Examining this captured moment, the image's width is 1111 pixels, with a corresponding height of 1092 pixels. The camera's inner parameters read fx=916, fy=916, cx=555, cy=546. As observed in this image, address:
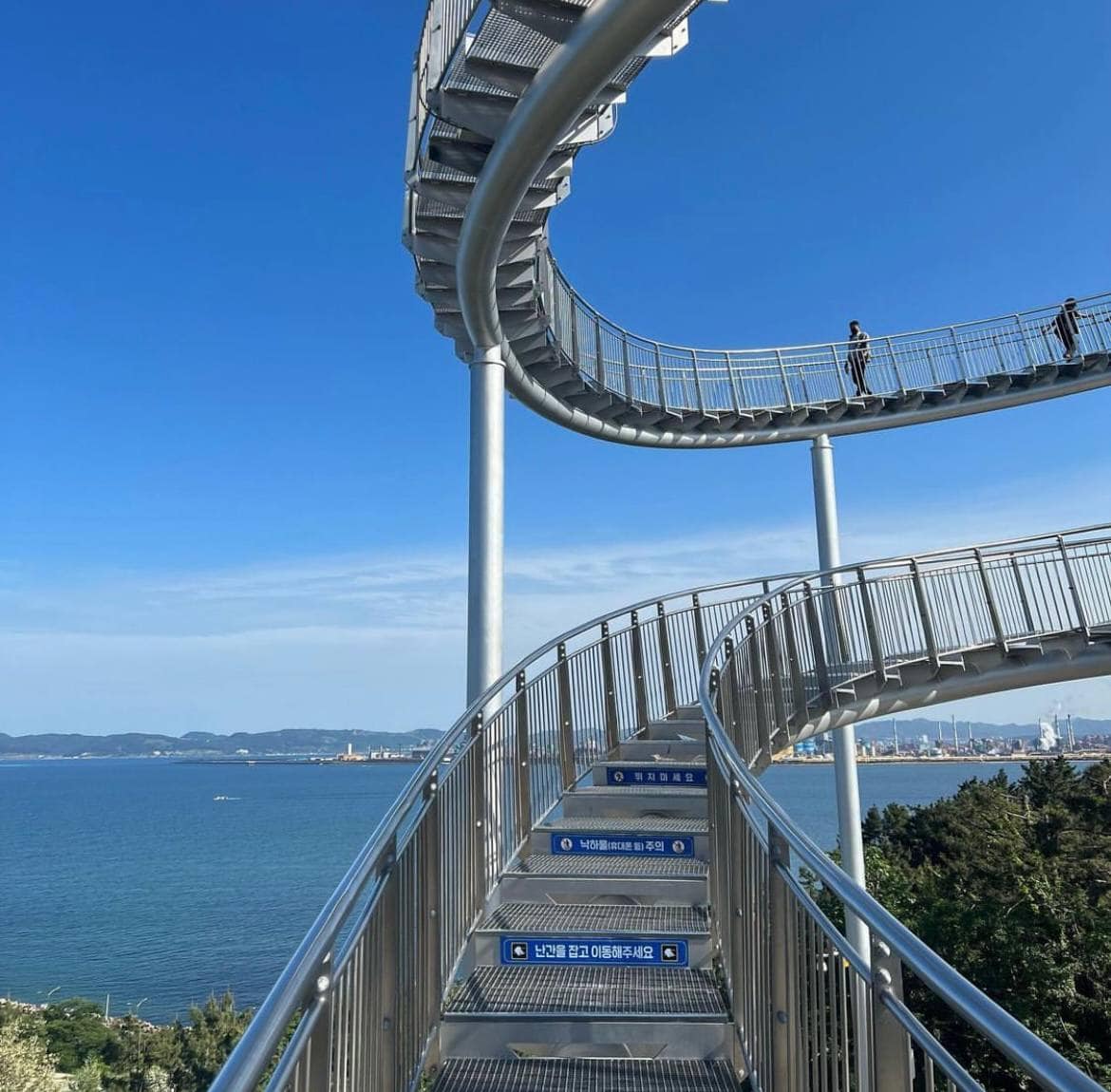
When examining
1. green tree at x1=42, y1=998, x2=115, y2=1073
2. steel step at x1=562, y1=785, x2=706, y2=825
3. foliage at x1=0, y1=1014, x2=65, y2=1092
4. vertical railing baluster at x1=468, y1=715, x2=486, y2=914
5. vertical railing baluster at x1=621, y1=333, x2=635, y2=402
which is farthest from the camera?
green tree at x1=42, y1=998, x2=115, y2=1073

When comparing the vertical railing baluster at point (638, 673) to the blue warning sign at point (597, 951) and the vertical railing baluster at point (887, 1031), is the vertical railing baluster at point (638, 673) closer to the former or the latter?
the blue warning sign at point (597, 951)

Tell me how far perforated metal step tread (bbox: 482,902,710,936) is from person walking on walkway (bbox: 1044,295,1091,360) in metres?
14.7

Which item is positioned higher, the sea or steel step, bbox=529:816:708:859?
steel step, bbox=529:816:708:859

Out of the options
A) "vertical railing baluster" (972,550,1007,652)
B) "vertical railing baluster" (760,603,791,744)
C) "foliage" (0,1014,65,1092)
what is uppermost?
"vertical railing baluster" (972,550,1007,652)

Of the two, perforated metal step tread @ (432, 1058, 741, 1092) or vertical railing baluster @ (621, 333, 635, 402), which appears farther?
vertical railing baluster @ (621, 333, 635, 402)

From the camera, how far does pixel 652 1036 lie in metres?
3.83

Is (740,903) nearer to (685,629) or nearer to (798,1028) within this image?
(798,1028)

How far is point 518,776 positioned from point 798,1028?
392 centimetres

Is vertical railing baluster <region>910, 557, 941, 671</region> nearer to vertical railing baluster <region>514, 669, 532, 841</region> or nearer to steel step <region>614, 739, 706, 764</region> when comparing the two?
steel step <region>614, 739, 706, 764</region>

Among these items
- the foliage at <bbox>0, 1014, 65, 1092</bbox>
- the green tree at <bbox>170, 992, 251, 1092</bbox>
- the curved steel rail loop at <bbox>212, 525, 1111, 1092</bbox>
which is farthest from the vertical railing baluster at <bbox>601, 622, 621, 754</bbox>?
the green tree at <bbox>170, 992, 251, 1092</bbox>

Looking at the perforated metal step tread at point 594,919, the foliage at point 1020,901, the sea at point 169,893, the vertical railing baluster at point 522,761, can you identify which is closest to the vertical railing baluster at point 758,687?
the foliage at point 1020,901

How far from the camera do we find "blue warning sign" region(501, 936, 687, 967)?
4.61 m

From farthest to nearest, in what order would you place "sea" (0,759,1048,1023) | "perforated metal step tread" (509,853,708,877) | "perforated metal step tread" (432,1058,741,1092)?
"sea" (0,759,1048,1023) → "perforated metal step tread" (509,853,708,877) → "perforated metal step tread" (432,1058,741,1092)

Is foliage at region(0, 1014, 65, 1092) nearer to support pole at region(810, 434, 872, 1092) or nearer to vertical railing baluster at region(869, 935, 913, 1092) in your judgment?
support pole at region(810, 434, 872, 1092)
